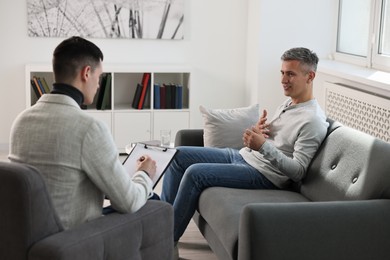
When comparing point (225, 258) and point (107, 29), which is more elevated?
point (107, 29)

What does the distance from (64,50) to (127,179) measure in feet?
1.75

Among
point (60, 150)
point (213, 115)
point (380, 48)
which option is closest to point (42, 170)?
point (60, 150)

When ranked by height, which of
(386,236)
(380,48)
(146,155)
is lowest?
(386,236)

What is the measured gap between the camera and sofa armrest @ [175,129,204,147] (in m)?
4.30

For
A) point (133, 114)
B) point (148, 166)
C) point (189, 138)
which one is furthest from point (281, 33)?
point (148, 166)

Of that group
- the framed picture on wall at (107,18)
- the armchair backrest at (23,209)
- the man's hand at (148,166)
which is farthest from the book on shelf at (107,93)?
the armchair backrest at (23,209)

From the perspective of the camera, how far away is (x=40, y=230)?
230cm

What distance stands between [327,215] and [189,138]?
1707mm

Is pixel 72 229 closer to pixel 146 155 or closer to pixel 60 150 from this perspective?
pixel 60 150

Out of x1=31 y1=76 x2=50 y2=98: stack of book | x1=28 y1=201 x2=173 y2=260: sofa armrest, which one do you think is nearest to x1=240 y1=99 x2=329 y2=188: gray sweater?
x1=28 y1=201 x2=173 y2=260: sofa armrest

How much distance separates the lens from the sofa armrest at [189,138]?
14.1 ft

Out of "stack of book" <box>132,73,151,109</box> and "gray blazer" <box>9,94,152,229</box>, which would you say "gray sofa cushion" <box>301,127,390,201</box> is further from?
Result: "stack of book" <box>132,73,151,109</box>

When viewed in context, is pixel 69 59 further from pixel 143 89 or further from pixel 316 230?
pixel 143 89

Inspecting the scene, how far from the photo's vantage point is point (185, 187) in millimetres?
3543
